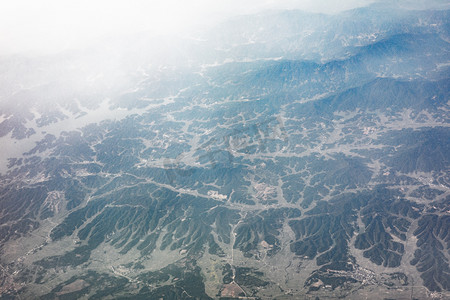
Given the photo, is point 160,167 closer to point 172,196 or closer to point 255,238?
point 172,196

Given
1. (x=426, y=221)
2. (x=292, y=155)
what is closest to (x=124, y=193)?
(x=292, y=155)

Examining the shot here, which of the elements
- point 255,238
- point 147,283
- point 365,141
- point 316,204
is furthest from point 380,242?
point 147,283

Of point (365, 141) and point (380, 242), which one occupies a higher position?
point (365, 141)

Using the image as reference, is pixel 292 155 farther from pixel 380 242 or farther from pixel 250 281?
pixel 250 281

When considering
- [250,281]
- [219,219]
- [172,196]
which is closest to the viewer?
[250,281]

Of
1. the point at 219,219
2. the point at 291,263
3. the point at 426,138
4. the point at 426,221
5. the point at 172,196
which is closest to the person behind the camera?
the point at 291,263

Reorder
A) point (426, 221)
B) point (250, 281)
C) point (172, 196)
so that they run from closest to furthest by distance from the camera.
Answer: point (250, 281), point (426, 221), point (172, 196)

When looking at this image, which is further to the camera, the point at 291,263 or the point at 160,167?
the point at 160,167

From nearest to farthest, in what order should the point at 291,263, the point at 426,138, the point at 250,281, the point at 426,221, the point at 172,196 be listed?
1. the point at 250,281
2. the point at 291,263
3. the point at 426,221
4. the point at 172,196
5. the point at 426,138

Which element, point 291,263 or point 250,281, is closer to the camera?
point 250,281
